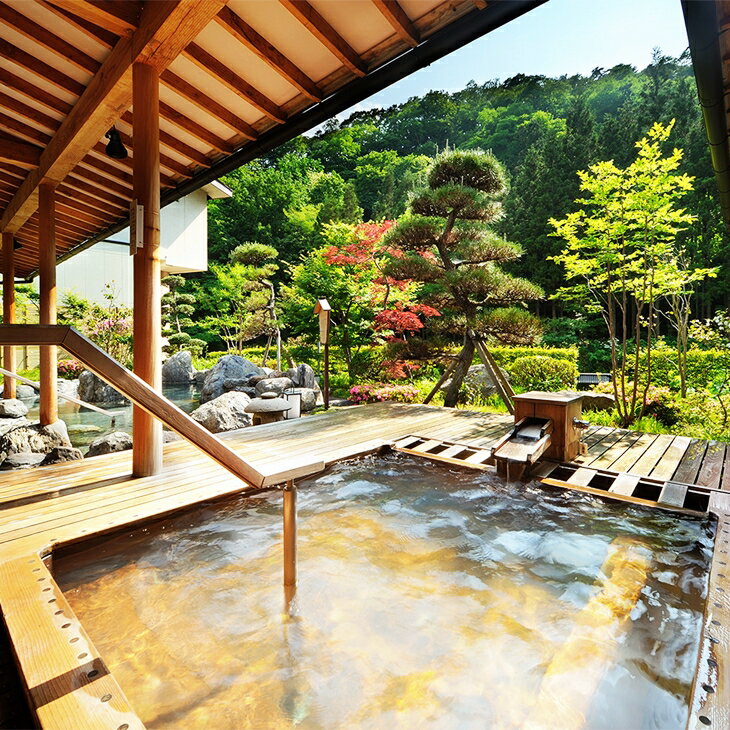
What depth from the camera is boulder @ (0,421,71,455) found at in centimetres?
517

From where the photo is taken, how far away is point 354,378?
1009 centimetres

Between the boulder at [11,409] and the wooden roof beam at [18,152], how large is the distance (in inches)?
198

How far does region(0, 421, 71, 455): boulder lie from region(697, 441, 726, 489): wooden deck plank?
6826 millimetres

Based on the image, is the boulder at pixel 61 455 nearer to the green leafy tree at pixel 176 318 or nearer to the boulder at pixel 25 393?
the boulder at pixel 25 393

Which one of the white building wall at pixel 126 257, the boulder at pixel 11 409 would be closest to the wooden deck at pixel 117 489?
the boulder at pixel 11 409

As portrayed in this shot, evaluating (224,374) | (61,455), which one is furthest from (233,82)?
(224,374)

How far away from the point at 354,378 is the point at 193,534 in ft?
24.6

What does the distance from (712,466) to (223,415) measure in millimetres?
6301

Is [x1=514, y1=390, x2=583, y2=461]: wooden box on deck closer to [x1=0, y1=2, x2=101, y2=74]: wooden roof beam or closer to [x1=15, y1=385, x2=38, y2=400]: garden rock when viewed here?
[x1=0, y1=2, x2=101, y2=74]: wooden roof beam

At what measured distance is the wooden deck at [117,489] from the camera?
4.20 feet

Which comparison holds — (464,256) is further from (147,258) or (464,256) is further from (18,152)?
(18,152)

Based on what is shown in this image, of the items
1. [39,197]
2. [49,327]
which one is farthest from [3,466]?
[49,327]

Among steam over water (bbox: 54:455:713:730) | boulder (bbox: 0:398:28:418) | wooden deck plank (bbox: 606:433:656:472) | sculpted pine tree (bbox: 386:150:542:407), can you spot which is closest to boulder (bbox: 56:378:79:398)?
boulder (bbox: 0:398:28:418)

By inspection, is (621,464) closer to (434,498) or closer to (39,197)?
(434,498)
